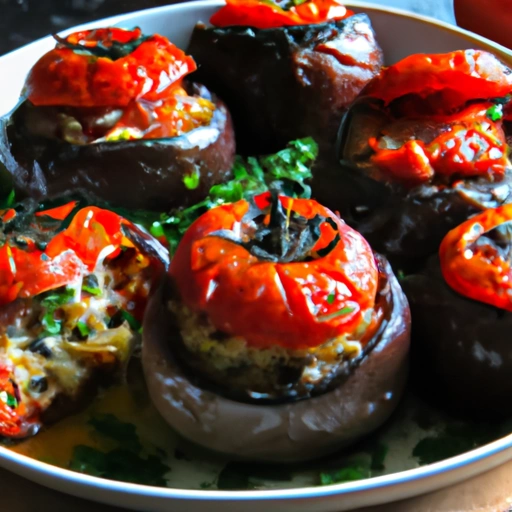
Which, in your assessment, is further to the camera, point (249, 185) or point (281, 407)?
point (249, 185)

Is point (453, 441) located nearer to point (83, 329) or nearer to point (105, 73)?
point (83, 329)

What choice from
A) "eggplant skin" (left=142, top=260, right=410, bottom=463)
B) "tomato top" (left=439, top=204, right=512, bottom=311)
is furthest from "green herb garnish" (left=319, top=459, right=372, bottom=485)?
"tomato top" (left=439, top=204, right=512, bottom=311)

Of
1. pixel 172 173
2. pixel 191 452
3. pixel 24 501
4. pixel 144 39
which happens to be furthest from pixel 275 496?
pixel 144 39

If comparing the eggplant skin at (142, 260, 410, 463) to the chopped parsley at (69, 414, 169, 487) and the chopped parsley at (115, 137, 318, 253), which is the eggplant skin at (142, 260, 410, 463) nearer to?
the chopped parsley at (69, 414, 169, 487)

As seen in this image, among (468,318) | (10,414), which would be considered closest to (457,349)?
(468,318)

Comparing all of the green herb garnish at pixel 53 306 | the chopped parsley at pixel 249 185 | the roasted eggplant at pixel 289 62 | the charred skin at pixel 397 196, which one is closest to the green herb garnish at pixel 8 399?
the green herb garnish at pixel 53 306

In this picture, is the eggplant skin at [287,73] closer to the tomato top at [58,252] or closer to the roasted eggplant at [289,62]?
the roasted eggplant at [289,62]
